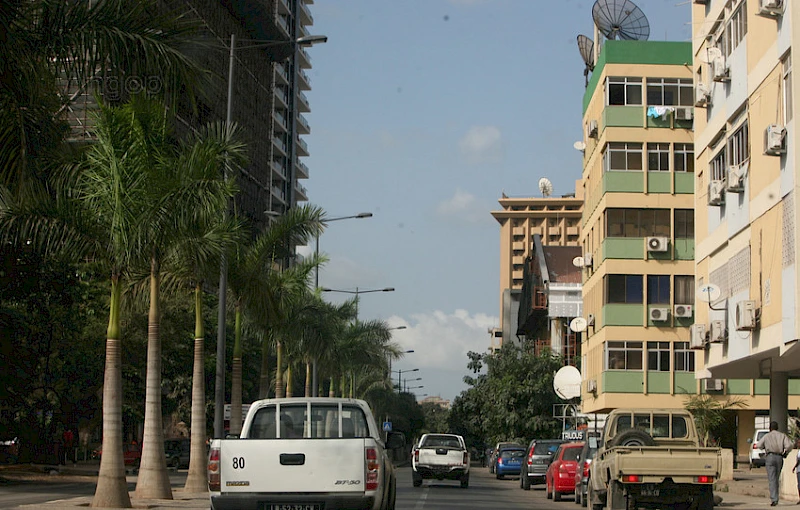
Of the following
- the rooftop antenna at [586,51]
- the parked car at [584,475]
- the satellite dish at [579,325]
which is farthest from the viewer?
the rooftop antenna at [586,51]

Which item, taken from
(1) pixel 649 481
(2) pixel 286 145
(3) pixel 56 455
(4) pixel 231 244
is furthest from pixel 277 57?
(1) pixel 649 481

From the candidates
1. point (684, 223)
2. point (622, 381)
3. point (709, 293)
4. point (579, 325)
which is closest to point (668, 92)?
point (684, 223)

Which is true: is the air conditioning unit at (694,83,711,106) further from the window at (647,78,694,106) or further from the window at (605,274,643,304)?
the window at (605,274,643,304)

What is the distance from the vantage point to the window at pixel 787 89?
92.0 feet

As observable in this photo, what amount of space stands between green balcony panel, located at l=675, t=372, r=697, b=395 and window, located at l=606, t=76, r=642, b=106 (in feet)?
43.8

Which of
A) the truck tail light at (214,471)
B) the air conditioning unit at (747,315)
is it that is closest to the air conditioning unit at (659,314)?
the air conditioning unit at (747,315)

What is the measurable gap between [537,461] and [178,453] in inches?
1056

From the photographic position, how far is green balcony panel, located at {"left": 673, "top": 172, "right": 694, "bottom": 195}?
58.4 meters

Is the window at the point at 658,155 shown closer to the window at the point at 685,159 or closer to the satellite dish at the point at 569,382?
the window at the point at 685,159

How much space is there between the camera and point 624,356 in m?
58.0

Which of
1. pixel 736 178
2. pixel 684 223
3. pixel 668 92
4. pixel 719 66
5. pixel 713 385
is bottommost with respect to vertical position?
pixel 713 385

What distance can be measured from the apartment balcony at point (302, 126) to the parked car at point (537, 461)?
101 metres

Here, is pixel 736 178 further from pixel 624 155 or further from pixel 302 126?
pixel 302 126

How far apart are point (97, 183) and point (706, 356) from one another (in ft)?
74.1
